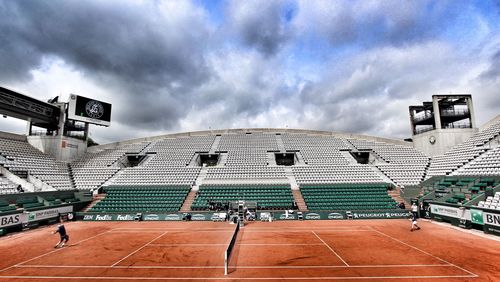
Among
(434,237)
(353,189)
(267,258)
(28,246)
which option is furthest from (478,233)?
(28,246)

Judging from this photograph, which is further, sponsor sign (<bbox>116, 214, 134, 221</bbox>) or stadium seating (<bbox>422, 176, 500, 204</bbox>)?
sponsor sign (<bbox>116, 214, 134, 221</bbox>)

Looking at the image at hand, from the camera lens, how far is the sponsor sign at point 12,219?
19.6m

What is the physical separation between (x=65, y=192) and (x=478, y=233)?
4029 centimetres

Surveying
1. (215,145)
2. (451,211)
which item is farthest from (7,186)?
(451,211)

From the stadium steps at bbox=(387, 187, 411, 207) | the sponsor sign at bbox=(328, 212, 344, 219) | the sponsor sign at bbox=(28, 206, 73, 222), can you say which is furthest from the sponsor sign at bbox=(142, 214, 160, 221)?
the stadium steps at bbox=(387, 187, 411, 207)

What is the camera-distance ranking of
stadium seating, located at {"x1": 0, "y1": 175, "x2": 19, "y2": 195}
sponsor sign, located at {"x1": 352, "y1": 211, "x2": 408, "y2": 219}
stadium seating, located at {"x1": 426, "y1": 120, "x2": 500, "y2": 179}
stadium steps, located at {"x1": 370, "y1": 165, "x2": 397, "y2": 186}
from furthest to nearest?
stadium steps, located at {"x1": 370, "y1": 165, "x2": 397, "y2": 186} → stadium seating, located at {"x1": 426, "y1": 120, "x2": 500, "y2": 179} → sponsor sign, located at {"x1": 352, "y1": 211, "x2": 408, "y2": 219} → stadium seating, located at {"x1": 0, "y1": 175, "x2": 19, "y2": 195}

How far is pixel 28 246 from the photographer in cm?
1622

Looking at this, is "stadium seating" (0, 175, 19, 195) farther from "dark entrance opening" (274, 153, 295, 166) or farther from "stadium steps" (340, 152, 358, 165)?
"stadium steps" (340, 152, 358, 165)

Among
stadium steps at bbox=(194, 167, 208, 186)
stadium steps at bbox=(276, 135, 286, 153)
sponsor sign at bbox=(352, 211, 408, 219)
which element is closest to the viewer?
sponsor sign at bbox=(352, 211, 408, 219)

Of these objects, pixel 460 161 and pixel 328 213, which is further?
pixel 460 161

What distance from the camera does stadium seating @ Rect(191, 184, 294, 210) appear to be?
28.8 m

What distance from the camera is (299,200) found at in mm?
30297

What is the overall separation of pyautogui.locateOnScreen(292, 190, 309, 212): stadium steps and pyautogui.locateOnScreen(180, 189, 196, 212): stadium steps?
1267 centimetres

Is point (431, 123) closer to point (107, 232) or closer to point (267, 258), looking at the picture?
point (267, 258)
